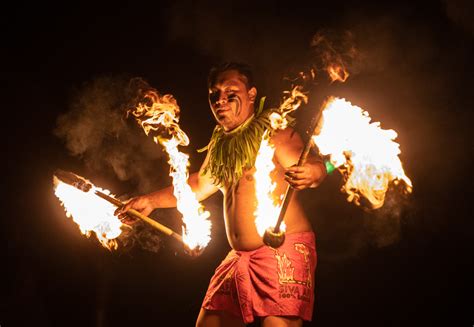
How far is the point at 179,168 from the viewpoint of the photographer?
3105 mm

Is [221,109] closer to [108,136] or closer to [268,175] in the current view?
[268,175]

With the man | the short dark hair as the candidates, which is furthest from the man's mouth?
the short dark hair

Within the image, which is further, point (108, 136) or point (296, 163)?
point (108, 136)

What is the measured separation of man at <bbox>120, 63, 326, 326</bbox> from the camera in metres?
2.52

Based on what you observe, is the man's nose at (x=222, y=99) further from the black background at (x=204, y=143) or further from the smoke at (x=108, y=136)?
the smoke at (x=108, y=136)

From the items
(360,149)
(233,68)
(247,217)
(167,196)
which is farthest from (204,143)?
(360,149)

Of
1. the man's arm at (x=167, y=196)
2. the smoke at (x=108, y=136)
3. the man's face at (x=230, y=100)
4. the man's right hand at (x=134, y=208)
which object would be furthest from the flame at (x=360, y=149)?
the smoke at (x=108, y=136)

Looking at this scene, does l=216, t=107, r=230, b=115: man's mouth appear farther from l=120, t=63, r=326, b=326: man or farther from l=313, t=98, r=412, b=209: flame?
l=313, t=98, r=412, b=209: flame

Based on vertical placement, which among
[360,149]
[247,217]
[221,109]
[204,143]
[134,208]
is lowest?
[247,217]

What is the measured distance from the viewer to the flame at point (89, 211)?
3168 mm

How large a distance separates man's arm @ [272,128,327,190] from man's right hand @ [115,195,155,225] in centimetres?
89

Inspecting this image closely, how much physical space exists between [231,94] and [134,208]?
88cm
